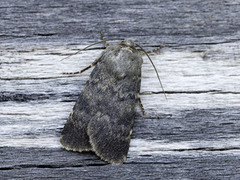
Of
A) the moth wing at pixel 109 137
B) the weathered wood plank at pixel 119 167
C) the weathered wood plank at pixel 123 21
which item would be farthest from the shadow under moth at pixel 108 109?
the weathered wood plank at pixel 123 21

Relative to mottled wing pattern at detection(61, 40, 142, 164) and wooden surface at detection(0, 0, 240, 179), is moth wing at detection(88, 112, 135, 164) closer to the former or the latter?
mottled wing pattern at detection(61, 40, 142, 164)

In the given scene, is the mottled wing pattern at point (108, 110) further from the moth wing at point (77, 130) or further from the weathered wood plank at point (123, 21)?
the weathered wood plank at point (123, 21)

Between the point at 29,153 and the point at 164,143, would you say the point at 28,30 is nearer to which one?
the point at 29,153

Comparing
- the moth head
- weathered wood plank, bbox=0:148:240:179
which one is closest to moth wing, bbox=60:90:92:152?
weathered wood plank, bbox=0:148:240:179

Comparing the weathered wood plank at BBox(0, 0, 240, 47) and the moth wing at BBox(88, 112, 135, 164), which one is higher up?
the weathered wood plank at BBox(0, 0, 240, 47)

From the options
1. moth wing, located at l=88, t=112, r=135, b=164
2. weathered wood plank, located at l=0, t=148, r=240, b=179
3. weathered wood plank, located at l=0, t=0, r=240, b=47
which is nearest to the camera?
moth wing, located at l=88, t=112, r=135, b=164

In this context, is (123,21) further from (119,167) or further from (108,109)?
(119,167)
